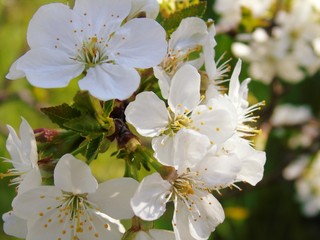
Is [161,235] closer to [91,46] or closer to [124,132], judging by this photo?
[124,132]

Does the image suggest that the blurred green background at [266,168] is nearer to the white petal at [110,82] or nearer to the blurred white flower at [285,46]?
the blurred white flower at [285,46]

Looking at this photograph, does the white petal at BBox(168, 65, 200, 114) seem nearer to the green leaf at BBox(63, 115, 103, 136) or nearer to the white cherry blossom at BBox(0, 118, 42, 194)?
the green leaf at BBox(63, 115, 103, 136)

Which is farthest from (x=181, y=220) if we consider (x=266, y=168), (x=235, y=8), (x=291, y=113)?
(x=291, y=113)

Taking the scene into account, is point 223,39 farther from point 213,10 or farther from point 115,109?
point 115,109

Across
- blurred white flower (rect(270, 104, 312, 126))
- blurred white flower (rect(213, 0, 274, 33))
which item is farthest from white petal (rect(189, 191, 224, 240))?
blurred white flower (rect(270, 104, 312, 126))

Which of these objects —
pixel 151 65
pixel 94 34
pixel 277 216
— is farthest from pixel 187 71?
pixel 277 216

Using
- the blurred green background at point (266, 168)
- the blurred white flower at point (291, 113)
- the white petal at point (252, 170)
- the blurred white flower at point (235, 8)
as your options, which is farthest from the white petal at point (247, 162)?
the blurred white flower at point (291, 113)
